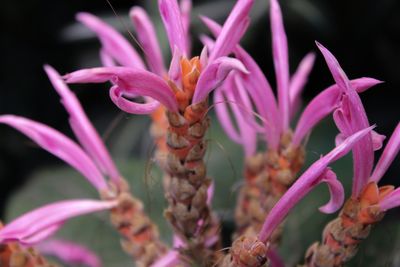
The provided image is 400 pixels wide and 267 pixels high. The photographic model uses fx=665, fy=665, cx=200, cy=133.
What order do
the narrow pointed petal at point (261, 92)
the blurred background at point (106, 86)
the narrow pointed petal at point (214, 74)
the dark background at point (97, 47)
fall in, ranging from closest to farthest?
the narrow pointed petal at point (214, 74) < the narrow pointed petal at point (261, 92) < the blurred background at point (106, 86) < the dark background at point (97, 47)

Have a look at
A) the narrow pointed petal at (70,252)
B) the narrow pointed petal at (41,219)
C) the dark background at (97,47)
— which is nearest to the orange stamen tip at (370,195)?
the narrow pointed petal at (41,219)

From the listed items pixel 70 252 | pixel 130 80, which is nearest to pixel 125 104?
pixel 130 80

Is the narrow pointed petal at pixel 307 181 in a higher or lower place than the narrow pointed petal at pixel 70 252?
higher

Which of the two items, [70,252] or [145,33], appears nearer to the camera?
[145,33]

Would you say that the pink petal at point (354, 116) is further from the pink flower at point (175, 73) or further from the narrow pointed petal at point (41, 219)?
the narrow pointed petal at point (41, 219)

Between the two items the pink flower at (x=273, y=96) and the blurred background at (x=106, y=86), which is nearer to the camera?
the pink flower at (x=273, y=96)

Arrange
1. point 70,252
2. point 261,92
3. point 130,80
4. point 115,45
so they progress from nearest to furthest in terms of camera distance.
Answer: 1. point 130,80
2. point 261,92
3. point 115,45
4. point 70,252

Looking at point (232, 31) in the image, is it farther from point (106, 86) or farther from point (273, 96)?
point (106, 86)
